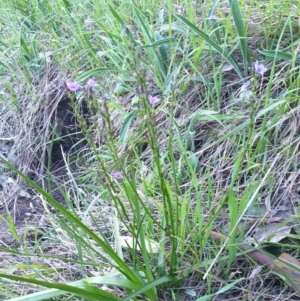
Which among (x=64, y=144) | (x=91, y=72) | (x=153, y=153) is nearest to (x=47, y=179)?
(x=64, y=144)

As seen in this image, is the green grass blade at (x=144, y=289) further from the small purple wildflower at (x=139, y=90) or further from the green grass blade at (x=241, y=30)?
the green grass blade at (x=241, y=30)

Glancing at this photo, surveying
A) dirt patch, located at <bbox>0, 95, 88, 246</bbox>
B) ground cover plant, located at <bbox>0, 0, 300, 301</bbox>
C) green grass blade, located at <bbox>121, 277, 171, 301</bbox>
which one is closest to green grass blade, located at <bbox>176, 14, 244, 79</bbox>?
ground cover plant, located at <bbox>0, 0, 300, 301</bbox>

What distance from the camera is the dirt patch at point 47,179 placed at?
5.52 feet

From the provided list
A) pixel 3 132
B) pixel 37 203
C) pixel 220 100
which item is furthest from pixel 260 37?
pixel 3 132

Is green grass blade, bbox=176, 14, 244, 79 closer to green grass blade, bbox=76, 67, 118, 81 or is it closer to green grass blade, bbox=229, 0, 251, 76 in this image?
green grass blade, bbox=229, 0, 251, 76

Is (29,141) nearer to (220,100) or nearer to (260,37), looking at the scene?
(220,100)

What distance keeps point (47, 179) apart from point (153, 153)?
93 cm

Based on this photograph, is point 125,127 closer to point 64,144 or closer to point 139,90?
point 64,144

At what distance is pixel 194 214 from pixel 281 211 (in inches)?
8.7

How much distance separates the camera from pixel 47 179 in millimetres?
1935

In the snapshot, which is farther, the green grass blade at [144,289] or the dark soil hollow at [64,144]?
the dark soil hollow at [64,144]

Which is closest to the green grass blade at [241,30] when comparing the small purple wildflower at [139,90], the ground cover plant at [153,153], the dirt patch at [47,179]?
the ground cover plant at [153,153]

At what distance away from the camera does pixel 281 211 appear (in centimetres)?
130

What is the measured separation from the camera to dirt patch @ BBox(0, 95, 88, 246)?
1682 mm
